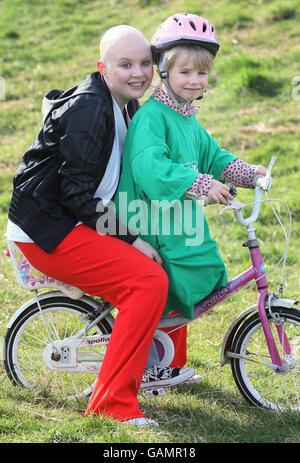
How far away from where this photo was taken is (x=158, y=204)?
3211mm

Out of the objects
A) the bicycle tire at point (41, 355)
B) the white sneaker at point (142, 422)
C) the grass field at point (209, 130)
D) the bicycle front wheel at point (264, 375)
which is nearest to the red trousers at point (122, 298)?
the white sneaker at point (142, 422)

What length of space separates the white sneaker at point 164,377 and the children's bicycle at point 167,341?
0.08 m

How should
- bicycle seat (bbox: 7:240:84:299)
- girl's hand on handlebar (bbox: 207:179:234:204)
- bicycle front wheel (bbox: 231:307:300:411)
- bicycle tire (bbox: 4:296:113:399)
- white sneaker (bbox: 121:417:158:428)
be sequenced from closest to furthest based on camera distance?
girl's hand on handlebar (bbox: 207:179:234:204) → white sneaker (bbox: 121:417:158:428) → bicycle front wheel (bbox: 231:307:300:411) → bicycle seat (bbox: 7:240:84:299) → bicycle tire (bbox: 4:296:113:399)

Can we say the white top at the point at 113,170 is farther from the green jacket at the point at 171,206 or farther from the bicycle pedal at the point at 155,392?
the bicycle pedal at the point at 155,392

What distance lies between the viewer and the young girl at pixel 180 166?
122 inches

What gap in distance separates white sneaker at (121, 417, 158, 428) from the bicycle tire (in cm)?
59

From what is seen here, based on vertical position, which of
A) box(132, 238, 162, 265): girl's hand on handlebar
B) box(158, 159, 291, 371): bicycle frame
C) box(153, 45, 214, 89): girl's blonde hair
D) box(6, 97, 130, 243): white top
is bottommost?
box(158, 159, 291, 371): bicycle frame

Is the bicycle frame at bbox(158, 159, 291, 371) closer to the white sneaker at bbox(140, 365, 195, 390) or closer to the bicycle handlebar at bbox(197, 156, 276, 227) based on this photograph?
the bicycle handlebar at bbox(197, 156, 276, 227)

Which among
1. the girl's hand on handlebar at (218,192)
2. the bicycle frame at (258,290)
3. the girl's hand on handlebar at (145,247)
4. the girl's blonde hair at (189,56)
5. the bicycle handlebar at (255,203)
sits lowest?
the bicycle frame at (258,290)

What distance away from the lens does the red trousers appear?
127 inches

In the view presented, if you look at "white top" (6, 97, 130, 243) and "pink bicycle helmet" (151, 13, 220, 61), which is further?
"white top" (6, 97, 130, 243)

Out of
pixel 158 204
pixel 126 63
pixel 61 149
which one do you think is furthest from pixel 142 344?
pixel 126 63

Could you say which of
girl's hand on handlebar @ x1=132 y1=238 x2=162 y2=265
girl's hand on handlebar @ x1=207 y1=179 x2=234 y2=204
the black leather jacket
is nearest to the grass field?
girl's hand on handlebar @ x1=132 y1=238 x2=162 y2=265

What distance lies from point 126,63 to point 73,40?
8.30 m
